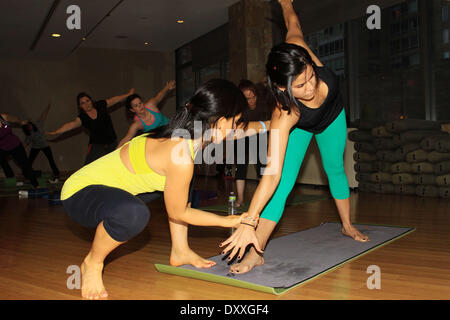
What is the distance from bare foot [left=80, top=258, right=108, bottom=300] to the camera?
5.52 ft

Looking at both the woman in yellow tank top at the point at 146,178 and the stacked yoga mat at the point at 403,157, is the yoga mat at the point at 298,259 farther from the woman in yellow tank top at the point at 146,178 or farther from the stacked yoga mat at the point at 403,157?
the stacked yoga mat at the point at 403,157

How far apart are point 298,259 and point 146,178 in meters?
0.90

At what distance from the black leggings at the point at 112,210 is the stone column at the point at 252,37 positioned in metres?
5.35

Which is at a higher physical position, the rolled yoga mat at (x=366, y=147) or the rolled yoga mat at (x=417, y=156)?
the rolled yoga mat at (x=366, y=147)

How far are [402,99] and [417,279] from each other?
4.04 metres

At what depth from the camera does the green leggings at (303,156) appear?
2.13 m

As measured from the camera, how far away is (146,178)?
1.78m

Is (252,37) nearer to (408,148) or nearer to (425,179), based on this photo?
(408,148)

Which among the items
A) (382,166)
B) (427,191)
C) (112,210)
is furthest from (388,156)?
(112,210)

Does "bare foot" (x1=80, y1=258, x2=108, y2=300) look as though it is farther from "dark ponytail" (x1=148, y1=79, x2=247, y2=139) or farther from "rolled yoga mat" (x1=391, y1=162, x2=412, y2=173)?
"rolled yoga mat" (x1=391, y1=162, x2=412, y2=173)

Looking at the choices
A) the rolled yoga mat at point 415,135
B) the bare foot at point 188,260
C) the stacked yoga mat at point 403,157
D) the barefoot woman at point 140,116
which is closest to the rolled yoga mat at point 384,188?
the stacked yoga mat at point 403,157

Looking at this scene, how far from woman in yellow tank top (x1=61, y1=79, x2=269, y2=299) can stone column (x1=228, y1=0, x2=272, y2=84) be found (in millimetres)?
5237

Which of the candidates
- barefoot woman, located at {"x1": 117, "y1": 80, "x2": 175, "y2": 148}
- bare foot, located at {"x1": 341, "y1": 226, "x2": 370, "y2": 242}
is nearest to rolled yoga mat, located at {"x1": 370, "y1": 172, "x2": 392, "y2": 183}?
bare foot, located at {"x1": 341, "y1": 226, "x2": 370, "y2": 242}

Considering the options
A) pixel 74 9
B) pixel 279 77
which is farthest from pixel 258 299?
pixel 74 9
